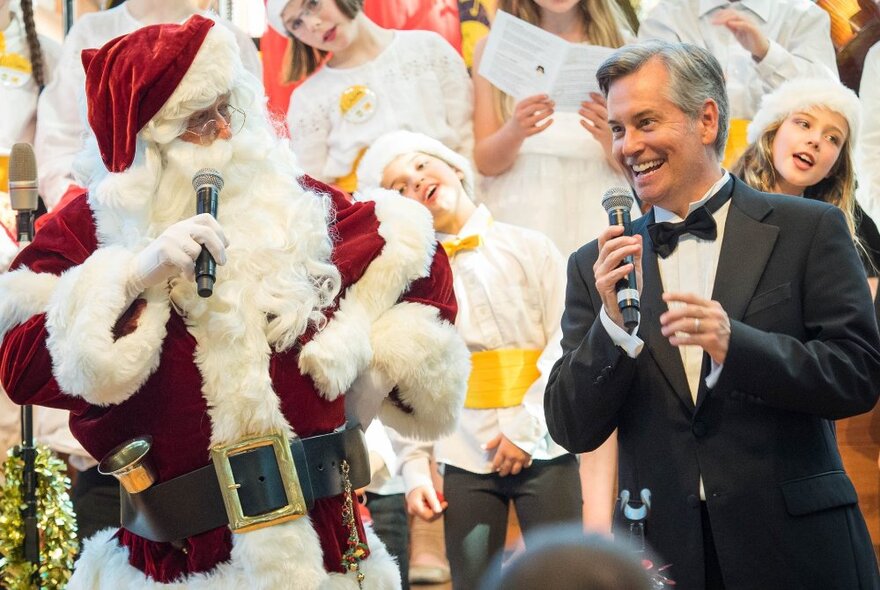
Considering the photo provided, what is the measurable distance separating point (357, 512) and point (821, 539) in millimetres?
912

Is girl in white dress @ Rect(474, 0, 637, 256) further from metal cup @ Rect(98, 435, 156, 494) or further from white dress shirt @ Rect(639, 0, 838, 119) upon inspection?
metal cup @ Rect(98, 435, 156, 494)

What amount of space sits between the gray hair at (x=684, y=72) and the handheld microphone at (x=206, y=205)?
0.87 metres

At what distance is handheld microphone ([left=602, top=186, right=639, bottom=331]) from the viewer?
6.48 feet

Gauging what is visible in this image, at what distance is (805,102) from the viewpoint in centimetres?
396

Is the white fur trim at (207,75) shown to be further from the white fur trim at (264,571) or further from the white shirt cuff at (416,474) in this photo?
the white shirt cuff at (416,474)

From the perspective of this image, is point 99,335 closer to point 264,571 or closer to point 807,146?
point 264,571

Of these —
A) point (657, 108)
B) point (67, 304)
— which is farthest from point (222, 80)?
point (657, 108)

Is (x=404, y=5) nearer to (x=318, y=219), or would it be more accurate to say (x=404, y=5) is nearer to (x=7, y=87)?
(x=7, y=87)

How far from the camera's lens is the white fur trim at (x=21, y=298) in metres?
2.17

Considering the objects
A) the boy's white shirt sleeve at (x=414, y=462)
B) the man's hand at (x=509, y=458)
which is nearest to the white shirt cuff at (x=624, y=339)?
the man's hand at (x=509, y=458)

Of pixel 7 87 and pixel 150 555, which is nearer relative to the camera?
pixel 150 555

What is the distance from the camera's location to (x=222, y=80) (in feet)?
7.55

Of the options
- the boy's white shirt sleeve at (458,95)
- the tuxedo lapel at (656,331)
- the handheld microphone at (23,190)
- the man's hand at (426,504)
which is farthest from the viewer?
the boy's white shirt sleeve at (458,95)

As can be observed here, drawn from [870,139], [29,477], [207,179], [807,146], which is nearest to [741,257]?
[207,179]
